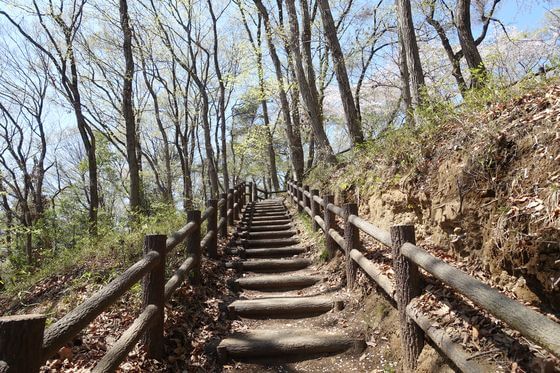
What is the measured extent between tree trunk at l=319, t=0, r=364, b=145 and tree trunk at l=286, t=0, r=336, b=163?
59.2 inches

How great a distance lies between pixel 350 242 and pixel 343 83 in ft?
19.0

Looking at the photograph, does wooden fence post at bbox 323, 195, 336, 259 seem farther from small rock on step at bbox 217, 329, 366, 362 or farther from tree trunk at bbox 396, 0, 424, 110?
tree trunk at bbox 396, 0, 424, 110

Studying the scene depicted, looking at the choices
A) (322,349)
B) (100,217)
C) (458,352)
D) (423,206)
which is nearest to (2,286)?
(100,217)

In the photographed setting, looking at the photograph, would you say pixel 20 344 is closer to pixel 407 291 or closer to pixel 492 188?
pixel 407 291

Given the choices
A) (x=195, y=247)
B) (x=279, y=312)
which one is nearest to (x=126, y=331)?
(x=195, y=247)

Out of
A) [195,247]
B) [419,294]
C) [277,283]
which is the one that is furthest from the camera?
[277,283]

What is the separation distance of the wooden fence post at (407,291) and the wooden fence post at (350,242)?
4.83 ft

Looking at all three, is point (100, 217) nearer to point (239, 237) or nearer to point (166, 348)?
point (239, 237)

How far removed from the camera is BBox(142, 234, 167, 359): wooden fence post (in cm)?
366

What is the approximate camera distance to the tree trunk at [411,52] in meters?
7.42

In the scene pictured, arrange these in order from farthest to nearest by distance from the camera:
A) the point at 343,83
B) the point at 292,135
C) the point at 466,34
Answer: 1. the point at 292,135
2. the point at 343,83
3. the point at 466,34

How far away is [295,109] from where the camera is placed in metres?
18.2

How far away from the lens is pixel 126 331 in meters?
3.09

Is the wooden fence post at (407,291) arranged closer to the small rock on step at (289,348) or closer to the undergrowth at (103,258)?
the small rock on step at (289,348)
